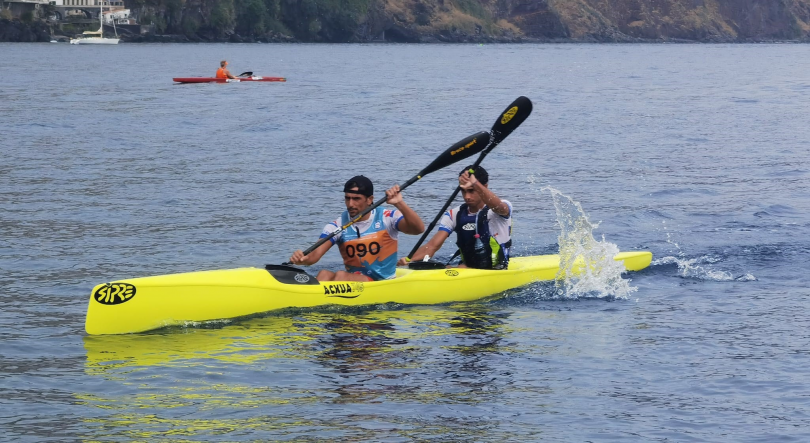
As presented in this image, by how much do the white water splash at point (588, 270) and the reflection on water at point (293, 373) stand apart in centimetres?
176

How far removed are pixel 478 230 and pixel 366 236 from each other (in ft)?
4.97

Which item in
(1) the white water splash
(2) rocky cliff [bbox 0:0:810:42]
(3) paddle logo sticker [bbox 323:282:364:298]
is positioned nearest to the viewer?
(3) paddle logo sticker [bbox 323:282:364:298]

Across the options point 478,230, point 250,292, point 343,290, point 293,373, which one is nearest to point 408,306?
point 343,290

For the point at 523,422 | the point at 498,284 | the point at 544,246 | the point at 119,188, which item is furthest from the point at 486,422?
the point at 119,188

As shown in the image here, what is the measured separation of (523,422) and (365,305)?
11.4ft

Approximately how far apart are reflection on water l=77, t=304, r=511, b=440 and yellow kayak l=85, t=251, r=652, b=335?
0.16m

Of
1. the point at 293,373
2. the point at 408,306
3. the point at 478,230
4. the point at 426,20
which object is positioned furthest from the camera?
the point at 426,20

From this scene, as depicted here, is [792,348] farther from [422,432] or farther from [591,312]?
[422,432]

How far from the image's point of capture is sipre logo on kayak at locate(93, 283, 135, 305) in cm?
1023

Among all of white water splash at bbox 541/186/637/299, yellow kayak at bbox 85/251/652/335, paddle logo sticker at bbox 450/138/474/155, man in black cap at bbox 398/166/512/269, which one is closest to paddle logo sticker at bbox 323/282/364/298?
yellow kayak at bbox 85/251/652/335

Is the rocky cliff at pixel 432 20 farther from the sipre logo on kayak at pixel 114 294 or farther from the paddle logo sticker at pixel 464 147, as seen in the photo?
the sipre logo on kayak at pixel 114 294

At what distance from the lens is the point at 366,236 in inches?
443

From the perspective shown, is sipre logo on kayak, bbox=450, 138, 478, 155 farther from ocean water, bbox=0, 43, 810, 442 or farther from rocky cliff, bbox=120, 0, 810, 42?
rocky cliff, bbox=120, 0, 810, 42

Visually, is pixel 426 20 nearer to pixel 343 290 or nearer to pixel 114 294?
pixel 343 290
